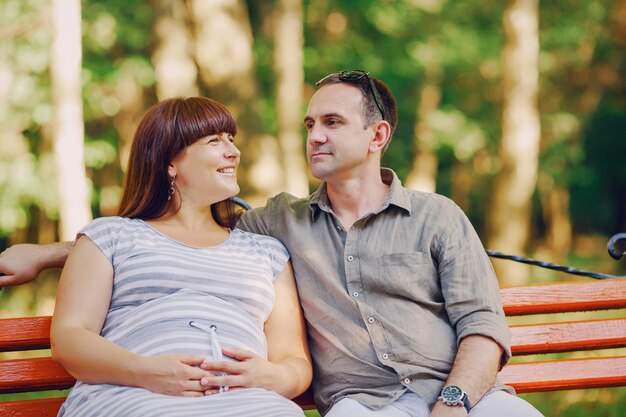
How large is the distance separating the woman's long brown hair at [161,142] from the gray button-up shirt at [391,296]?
478 millimetres

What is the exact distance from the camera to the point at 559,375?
355 cm

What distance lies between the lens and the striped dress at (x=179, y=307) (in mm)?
2824

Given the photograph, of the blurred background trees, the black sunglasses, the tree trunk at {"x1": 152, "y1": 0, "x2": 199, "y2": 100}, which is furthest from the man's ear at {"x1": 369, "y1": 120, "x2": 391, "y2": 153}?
the tree trunk at {"x1": 152, "y1": 0, "x2": 199, "y2": 100}

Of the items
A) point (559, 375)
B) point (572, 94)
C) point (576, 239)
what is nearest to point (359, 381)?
point (559, 375)

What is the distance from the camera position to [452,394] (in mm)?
3023

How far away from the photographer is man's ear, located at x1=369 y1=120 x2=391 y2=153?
356cm

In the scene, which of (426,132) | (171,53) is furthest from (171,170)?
(426,132)

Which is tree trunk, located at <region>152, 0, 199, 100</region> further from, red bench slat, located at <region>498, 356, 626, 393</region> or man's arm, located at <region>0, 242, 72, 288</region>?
red bench slat, located at <region>498, 356, 626, 393</region>

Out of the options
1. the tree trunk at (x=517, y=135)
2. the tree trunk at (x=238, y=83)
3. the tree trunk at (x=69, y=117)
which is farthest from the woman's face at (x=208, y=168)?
the tree trunk at (x=517, y=135)

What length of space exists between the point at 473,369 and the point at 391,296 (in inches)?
15.7

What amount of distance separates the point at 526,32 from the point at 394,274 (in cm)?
960

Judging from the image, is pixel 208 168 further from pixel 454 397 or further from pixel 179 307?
pixel 454 397

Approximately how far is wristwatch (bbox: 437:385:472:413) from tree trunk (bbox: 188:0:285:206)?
4.52 meters

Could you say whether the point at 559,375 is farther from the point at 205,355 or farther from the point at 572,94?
the point at 572,94
